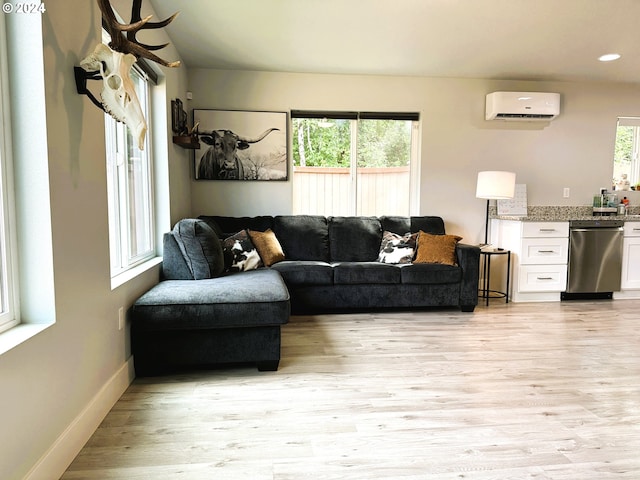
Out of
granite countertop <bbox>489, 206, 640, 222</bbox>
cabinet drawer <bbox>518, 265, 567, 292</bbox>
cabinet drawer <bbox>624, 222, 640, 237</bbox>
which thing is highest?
granite countertop <bbox>489, 206, 640, 222</bbox>

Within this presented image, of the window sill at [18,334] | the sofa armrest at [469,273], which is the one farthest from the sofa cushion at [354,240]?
the window sill at [18,334]

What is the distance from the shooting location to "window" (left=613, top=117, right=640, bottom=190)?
206 inches

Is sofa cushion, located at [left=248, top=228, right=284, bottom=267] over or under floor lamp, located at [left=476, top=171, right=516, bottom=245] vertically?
under

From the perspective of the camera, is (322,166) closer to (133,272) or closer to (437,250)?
(437,250)

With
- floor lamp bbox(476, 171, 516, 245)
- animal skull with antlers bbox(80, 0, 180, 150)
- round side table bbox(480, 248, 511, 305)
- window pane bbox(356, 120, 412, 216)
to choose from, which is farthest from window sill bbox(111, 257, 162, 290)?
floor lamp bbox(476, 171, 516, 245)

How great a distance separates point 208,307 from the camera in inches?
101

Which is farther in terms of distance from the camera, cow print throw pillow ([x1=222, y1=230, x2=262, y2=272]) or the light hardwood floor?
cow print throw pillow ([x1=222, y1=230, x2=262, y2=272])

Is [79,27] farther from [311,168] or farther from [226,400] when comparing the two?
[311,168]

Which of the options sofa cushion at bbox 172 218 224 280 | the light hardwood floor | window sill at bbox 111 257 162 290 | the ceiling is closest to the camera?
the light hardwood floor

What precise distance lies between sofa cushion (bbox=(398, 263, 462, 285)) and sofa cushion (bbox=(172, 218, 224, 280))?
1.75m

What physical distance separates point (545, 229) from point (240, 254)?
3.11 metres

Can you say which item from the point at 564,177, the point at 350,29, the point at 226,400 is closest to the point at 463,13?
the point at 350,29

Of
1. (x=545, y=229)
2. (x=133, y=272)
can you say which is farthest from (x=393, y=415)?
(x=545, y=229)

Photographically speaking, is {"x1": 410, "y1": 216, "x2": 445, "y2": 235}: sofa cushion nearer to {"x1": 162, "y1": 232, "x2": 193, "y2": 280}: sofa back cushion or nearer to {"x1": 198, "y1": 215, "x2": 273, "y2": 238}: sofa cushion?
{"x1": 198, "y1": 215, "x2": 273, "y2": 238}: sofa cushion
